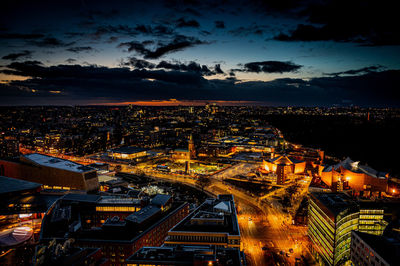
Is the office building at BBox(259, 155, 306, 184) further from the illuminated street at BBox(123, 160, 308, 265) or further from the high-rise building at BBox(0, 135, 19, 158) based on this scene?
the high-rise building at BBox(0, 135, 19, 158)

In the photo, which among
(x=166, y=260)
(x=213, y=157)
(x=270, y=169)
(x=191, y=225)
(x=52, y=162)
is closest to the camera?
(x=166, y=260)

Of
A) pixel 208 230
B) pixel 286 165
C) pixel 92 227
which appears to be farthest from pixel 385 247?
pixel 286 165

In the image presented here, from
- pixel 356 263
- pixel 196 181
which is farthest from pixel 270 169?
pixel 356 263

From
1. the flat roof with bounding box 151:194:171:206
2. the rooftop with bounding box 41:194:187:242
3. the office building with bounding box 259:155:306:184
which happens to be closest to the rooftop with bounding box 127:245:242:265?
the rooftop with bounding box 41:194:187:242

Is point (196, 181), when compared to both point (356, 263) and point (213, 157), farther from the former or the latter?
point (356, 263)

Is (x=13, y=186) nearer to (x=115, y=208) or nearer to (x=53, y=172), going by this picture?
(x=53, y=172)

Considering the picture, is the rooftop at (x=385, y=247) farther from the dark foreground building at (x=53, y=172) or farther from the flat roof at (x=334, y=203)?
the dark foreground building at (x=53, y=172)
